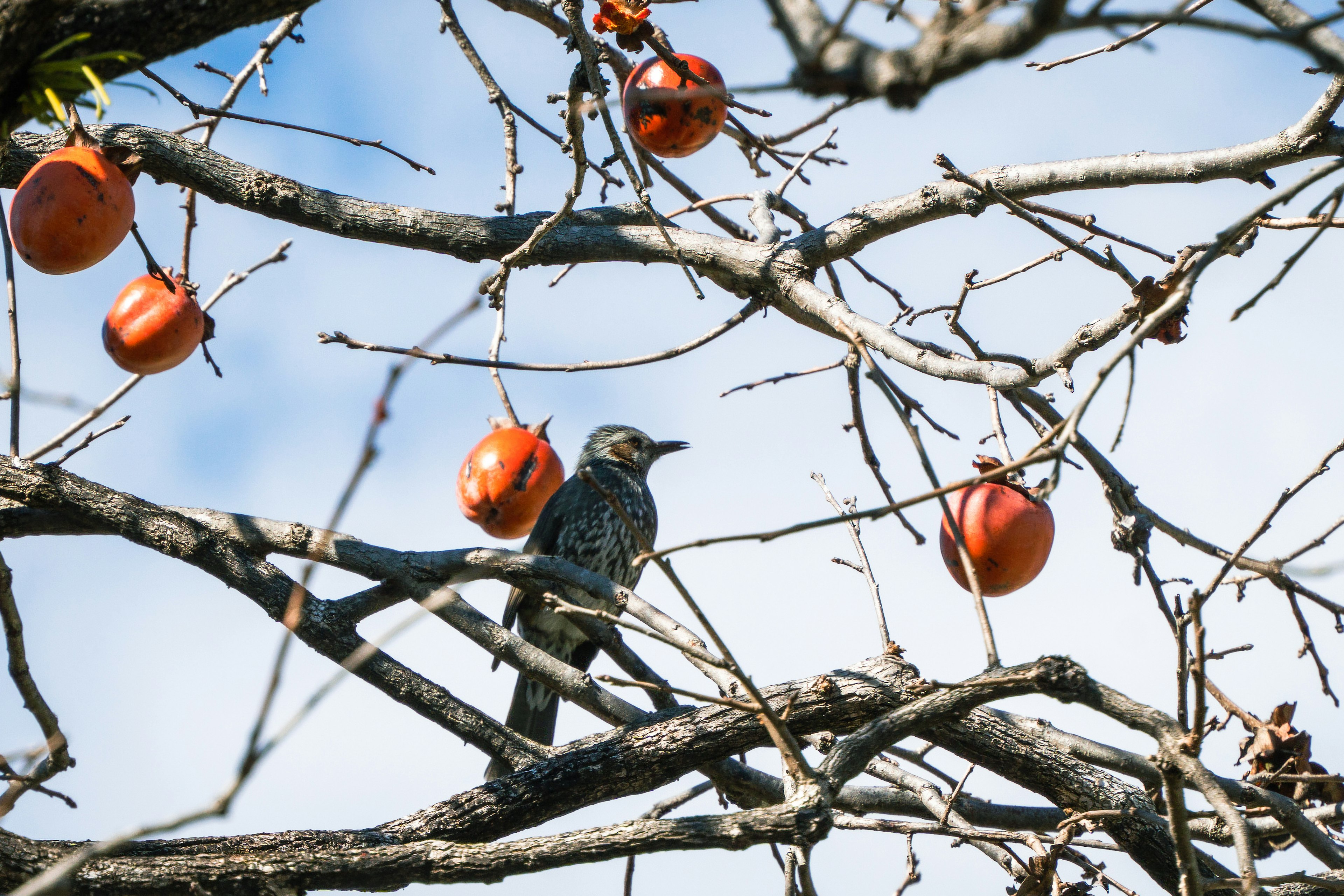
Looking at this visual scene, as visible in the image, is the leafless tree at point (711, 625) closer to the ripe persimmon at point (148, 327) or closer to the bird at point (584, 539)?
the ripe persimmon at point (148, 327)

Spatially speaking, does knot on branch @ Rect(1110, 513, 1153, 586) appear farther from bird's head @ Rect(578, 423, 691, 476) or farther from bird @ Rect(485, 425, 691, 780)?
bird's head @ Rect(578, 423, 691, 476)

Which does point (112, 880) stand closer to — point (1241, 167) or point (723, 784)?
point (723, 784)

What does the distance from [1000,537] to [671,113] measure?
1604 millimetres

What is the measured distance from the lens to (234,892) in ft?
7.50

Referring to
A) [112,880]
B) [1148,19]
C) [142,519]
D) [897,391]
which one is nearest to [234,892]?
[112,880]

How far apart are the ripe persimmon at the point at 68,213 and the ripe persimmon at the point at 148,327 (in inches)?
15.5

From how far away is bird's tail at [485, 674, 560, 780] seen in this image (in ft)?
16.4

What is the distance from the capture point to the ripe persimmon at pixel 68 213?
272cm

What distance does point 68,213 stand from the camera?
272cm

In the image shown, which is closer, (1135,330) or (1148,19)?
(1148,19)

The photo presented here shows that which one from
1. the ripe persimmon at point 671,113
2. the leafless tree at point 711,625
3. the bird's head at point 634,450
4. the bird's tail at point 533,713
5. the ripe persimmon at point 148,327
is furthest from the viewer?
the bird's head at point 634,450

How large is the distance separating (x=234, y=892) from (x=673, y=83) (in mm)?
2475

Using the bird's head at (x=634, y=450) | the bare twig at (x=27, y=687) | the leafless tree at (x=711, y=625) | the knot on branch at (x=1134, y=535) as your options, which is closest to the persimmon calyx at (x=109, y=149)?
the leafless tree at (x=711, y=625)

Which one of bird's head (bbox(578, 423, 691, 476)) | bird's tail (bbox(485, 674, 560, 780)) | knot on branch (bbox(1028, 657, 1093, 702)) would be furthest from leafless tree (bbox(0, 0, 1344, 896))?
bird's head (bbox(578, 423, 691, 476))
